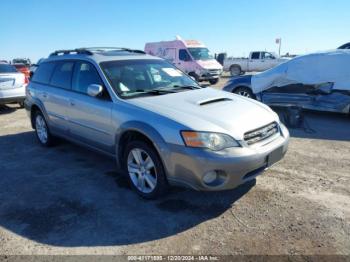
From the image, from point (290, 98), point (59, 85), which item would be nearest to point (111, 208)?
point (59, 85)

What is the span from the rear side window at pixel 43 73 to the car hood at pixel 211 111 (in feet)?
8.52

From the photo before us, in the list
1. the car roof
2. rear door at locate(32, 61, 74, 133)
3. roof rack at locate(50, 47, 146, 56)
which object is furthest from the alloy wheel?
roof rack at locate(50, 47, 146, 56)

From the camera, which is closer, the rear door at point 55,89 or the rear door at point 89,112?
the rear door at point 89,112

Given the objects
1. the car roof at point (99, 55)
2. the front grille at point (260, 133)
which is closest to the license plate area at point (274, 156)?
the front grille at point (260, 133)

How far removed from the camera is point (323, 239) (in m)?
3.07

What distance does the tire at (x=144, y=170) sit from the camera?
3693 mm

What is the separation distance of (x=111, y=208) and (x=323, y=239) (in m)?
2.26

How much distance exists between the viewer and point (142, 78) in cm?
462

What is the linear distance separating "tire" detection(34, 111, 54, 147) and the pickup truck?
2109 centimetres

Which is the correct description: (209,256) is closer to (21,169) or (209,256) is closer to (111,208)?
(111,208)

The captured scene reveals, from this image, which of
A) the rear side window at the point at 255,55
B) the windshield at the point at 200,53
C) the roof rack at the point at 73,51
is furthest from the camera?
the rear side window at the point at 255,55

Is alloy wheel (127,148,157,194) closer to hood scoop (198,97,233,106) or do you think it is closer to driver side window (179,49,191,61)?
hood scoop (198,97,233,106)

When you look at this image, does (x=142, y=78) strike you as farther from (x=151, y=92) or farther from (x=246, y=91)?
(x=246, y=91)

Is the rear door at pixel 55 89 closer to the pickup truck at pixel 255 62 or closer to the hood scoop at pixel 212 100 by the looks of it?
the hood scoop at pixel 212 100
